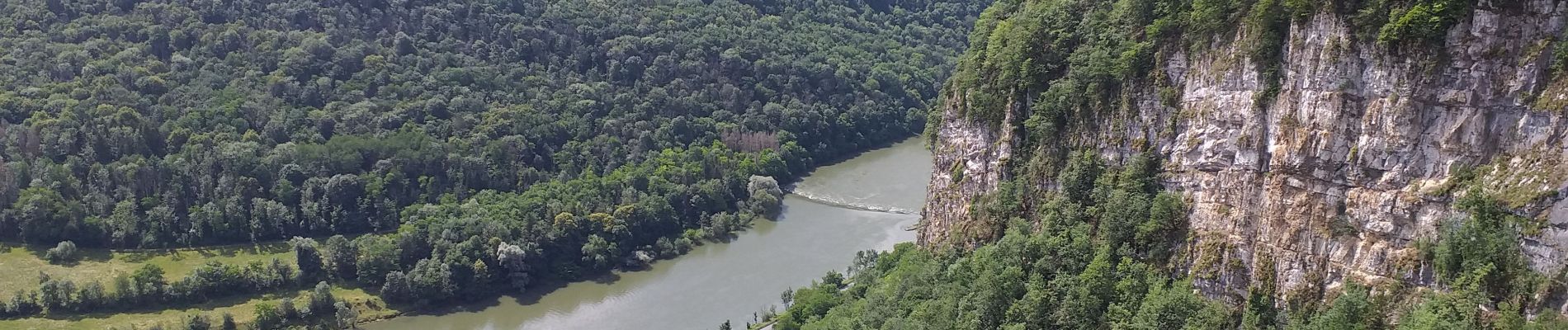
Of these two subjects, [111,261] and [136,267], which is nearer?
[136,267]

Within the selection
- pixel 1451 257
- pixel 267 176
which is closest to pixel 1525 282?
pixel 1451 257

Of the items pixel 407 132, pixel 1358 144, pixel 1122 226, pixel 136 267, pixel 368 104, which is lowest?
pixel 136 267

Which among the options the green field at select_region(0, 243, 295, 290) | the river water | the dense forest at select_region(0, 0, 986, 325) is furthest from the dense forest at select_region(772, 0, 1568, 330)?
the green field at select_region(0, 243, 295, 290)

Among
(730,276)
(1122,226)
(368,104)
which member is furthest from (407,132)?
(1122,226)

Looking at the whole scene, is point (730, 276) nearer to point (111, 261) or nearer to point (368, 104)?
point (368, 104)

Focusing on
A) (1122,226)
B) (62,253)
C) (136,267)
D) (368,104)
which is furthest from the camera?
(368,104)

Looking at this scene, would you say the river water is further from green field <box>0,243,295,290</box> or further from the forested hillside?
green field <box>0,243,295,290</box>
